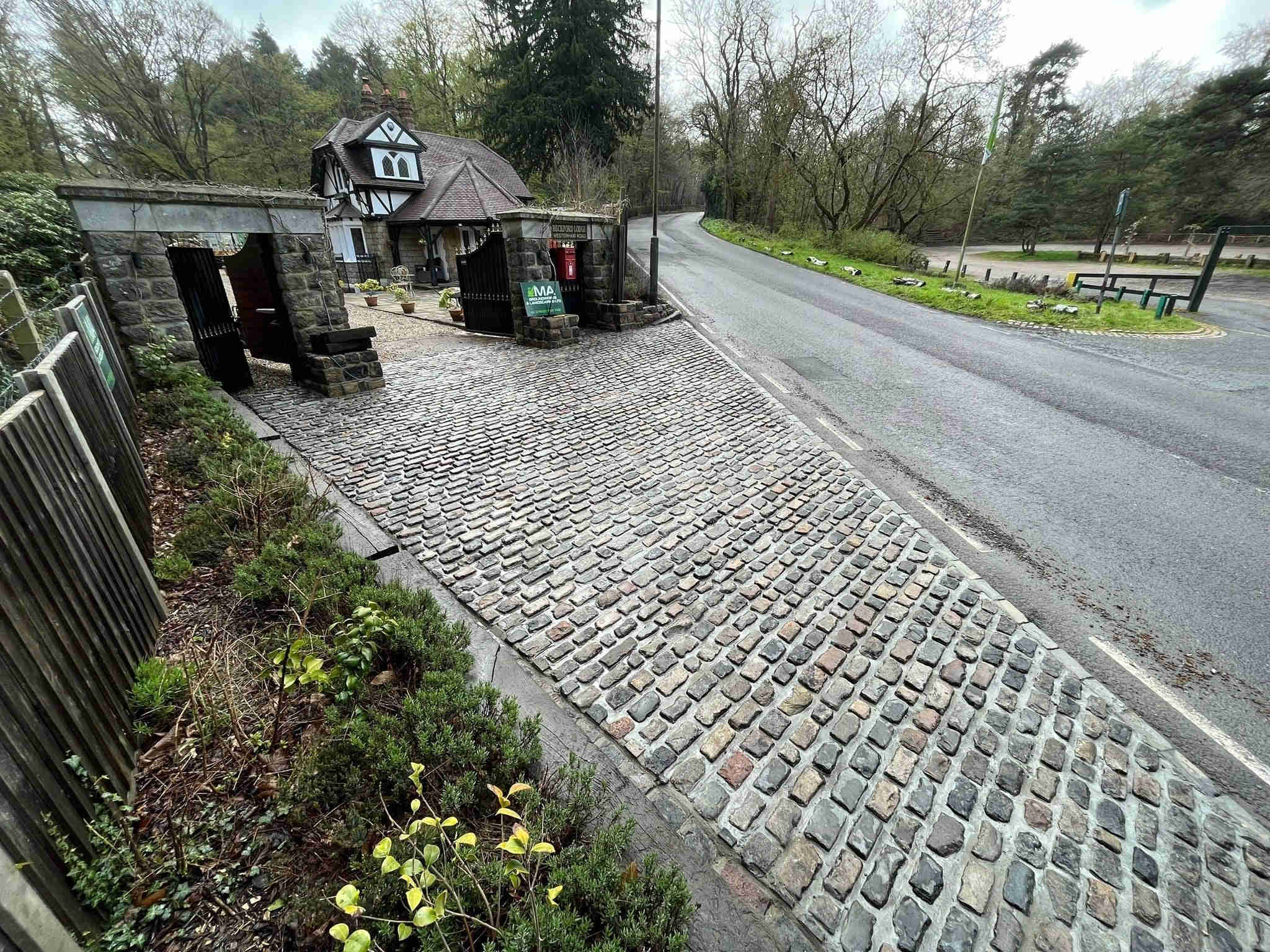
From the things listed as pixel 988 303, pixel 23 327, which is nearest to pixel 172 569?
pixel 23 327

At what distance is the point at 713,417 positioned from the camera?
26.5ft

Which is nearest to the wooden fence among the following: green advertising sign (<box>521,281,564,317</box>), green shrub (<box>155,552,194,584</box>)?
green shrub (<box>155,552,194,584</box>)

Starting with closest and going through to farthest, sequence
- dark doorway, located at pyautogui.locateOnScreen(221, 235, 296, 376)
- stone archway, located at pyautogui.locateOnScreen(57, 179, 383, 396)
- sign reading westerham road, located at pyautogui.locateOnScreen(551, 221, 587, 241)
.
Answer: stone archway, located at pyautogui.locateOnScreen(57, 179, 383, 396), dark doorway, located at pyautogui.locateOnScreen(221, 235, 296, 376), sign reading westerham road, located at pyautogui.locateOnScreen(551, 221, 587, 241)

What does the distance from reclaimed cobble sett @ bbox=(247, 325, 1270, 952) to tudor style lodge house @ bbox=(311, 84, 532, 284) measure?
2167cm

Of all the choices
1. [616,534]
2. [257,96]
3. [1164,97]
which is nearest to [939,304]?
[616,534]

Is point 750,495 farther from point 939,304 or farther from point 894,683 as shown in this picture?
point 939,304

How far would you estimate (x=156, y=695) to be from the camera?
272 centimetres

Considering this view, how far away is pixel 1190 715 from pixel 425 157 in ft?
111

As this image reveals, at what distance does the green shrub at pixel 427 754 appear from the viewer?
2.33 metres

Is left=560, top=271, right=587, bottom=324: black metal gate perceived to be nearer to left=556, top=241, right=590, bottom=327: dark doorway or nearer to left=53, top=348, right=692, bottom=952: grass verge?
left=556, top=241, right=590, bottom=327: dark doorway

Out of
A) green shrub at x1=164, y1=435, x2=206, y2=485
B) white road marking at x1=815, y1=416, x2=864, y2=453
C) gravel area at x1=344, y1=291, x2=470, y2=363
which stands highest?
green shrub at x1=164, y1=435, x2=206, y2=485

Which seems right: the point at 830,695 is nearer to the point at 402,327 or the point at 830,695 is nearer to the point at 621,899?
the point at 621,899

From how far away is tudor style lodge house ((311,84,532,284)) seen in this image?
2392 cm

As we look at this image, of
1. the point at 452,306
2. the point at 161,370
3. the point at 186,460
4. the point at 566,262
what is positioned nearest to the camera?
the point at 186,460
